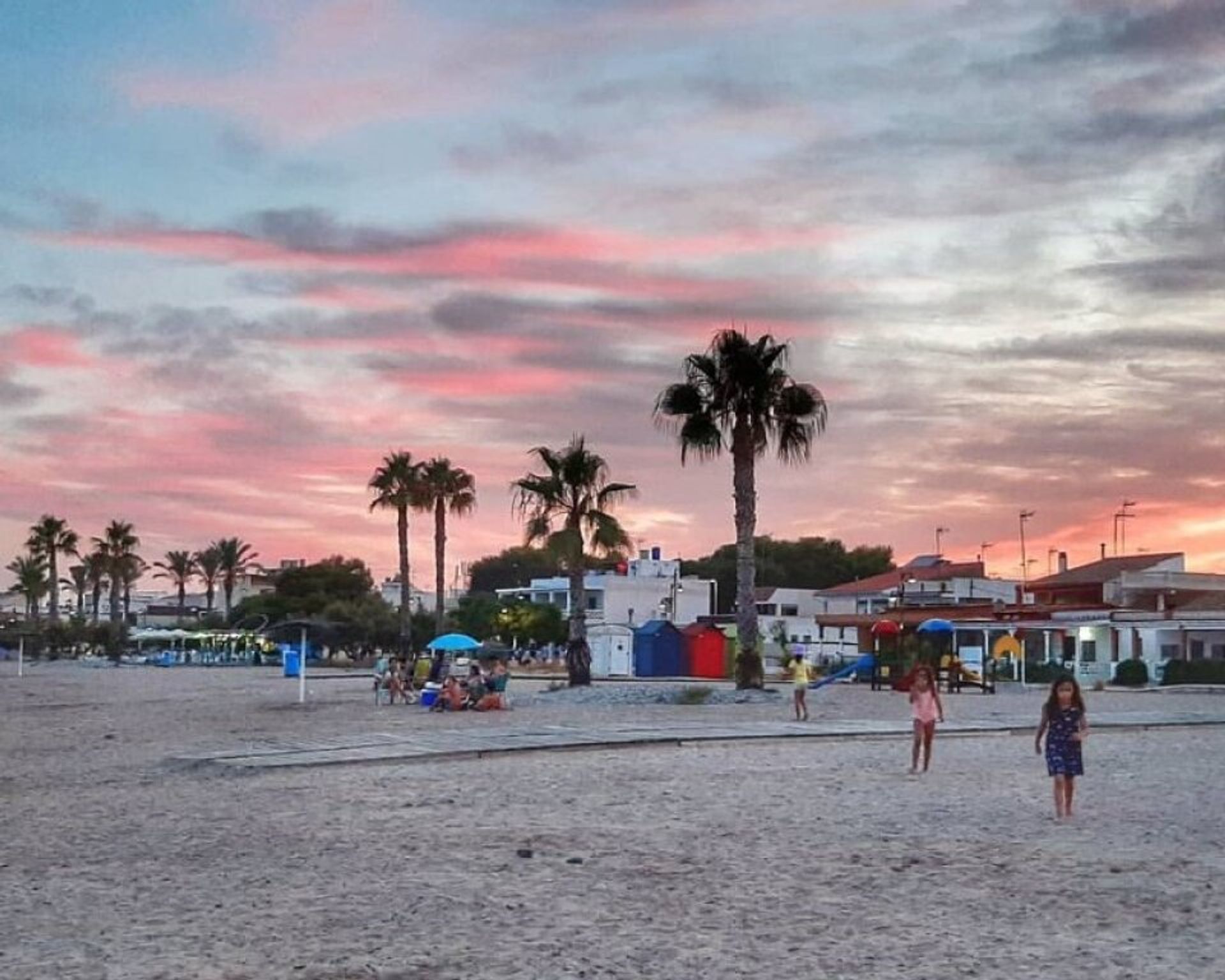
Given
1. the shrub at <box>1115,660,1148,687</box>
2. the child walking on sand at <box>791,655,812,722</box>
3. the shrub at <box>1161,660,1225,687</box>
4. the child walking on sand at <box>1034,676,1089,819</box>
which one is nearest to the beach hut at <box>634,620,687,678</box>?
the shrub at <box>1115,660,1148,687</box>

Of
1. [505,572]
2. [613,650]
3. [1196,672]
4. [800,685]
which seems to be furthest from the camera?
[505,572]

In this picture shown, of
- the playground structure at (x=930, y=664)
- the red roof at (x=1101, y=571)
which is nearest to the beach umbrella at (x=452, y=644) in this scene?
the playground structure at (x=930, y=664)

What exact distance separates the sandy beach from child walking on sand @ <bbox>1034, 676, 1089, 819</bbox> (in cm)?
38

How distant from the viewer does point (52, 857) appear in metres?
12.6

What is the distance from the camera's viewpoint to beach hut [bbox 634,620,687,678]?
60219 mm

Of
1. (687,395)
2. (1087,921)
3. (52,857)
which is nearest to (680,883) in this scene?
(1087,921)

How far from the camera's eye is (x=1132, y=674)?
54.7 m

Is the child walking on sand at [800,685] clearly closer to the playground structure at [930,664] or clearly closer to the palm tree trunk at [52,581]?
the playground structure at [930,664]

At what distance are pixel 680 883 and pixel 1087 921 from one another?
114 inches

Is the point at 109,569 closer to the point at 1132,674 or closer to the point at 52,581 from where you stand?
the point at 52,581

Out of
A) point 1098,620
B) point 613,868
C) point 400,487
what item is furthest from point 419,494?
point 613,868

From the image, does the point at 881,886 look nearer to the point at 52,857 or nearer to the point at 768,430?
the point at 52,857

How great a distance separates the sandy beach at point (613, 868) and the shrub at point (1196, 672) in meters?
32.1

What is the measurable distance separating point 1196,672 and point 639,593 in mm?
60341
